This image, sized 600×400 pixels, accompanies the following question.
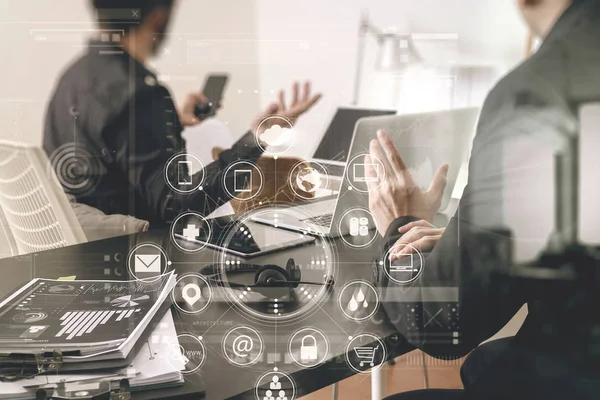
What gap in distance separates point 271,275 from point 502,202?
15.2 inches

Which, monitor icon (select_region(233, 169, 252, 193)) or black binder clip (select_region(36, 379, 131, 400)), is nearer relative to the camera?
black binder clip (select_region(36, 379, 131, 400))

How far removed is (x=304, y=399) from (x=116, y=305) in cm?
34

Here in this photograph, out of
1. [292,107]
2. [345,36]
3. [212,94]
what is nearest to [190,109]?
[212,94]

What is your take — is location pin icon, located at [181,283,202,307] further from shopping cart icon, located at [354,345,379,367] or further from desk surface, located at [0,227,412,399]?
shopping cart icon, located at [354,345,379,367]

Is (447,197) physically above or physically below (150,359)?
above

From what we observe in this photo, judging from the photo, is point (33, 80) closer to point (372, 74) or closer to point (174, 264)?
point (174, 264)

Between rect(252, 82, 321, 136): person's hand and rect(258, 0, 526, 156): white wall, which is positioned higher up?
rect(258, 0, 526, 156): white wall

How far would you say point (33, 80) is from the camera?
34.2 inches

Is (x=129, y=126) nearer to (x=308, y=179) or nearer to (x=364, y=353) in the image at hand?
(x=308, y=179)

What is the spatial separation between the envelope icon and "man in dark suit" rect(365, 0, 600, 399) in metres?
0.36

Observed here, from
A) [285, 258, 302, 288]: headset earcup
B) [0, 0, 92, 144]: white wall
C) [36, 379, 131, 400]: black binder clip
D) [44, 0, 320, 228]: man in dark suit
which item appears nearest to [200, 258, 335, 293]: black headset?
[285, 258, 302, 288]: headset earcup

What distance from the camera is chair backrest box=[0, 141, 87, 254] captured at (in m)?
0.88

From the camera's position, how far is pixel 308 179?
0.88 meters

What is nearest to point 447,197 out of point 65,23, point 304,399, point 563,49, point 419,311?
point 419,311
